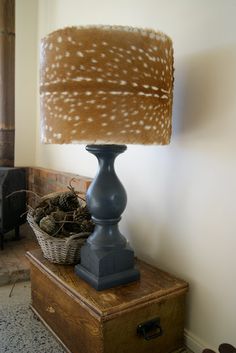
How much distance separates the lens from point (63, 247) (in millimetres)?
1307

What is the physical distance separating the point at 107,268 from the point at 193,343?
0.46 m

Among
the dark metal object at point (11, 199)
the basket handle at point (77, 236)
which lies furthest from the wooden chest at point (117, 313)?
the dark metal object at point (11, 199)

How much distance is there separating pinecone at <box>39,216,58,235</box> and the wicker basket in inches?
1.1

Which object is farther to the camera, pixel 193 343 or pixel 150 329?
pixel 193 343

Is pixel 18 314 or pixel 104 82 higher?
pixel 104 82

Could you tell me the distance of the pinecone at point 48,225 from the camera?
1392 mm

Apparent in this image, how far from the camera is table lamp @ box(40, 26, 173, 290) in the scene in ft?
3.09

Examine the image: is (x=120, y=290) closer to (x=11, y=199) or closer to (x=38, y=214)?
(x=38, y=214)

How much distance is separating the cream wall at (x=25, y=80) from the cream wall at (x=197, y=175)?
1363 mm

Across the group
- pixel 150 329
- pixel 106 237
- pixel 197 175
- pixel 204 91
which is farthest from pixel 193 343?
pixel 204 91

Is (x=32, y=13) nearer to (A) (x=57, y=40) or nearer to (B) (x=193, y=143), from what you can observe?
(A) (x=57, y=40)

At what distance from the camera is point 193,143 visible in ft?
3.95

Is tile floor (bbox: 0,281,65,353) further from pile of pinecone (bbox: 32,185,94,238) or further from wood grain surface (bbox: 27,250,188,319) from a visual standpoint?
pile of pinecone (bbox: 32,185,94,238)

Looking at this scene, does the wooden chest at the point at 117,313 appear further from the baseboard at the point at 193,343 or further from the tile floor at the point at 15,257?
the tile floor at the point at 15,257
